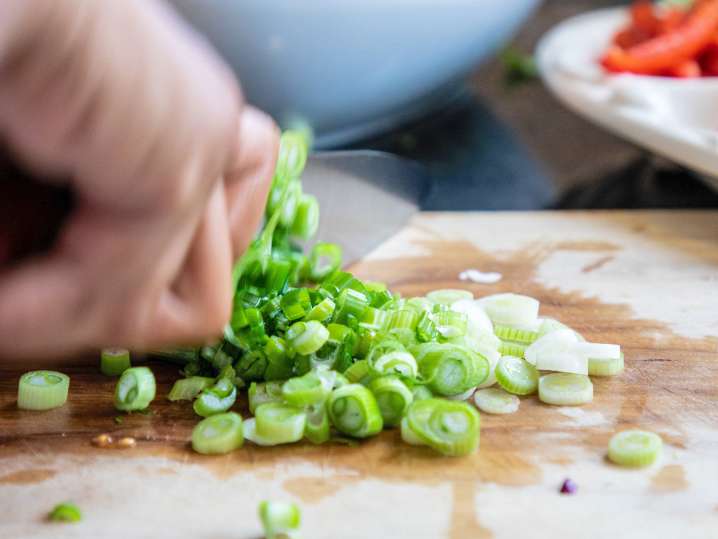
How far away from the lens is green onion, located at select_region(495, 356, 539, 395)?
4.25 ft

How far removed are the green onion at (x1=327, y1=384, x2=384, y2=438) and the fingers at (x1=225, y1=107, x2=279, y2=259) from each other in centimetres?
26

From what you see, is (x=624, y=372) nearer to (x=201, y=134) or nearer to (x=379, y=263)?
(x=379, y=263)

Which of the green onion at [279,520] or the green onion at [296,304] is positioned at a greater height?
the green onion at [296,304]

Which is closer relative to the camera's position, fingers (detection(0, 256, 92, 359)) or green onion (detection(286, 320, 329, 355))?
fingers (detection(0, 256, 92, 359))

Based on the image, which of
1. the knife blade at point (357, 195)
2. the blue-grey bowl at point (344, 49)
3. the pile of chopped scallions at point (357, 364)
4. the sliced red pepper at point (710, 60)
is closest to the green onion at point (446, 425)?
the pile of chopped scallions at point (357, 364)

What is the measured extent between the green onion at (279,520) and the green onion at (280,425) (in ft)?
0.52

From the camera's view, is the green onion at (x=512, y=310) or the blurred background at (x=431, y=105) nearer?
the green onion at (x=512, y=310)

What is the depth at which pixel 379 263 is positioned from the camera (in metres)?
1.71

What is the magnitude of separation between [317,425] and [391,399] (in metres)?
0.09

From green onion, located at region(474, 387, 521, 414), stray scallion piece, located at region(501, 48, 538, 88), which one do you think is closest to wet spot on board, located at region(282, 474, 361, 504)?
green onion, located at region(474, 387, 521, 414)

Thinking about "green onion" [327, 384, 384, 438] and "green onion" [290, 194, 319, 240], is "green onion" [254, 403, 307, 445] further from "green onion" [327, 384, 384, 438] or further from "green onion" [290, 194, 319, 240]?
"green onion" [290, 194, 319, 240]

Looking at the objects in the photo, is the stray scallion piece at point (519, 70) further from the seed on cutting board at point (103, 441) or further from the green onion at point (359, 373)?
the seed on cutting board at point (103, 441)

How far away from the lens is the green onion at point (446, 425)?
116cm

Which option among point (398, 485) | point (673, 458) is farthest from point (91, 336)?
point (673, 458)
